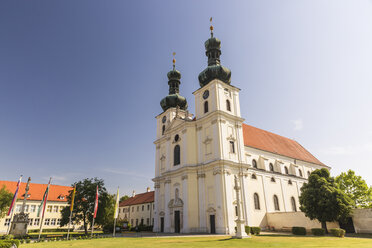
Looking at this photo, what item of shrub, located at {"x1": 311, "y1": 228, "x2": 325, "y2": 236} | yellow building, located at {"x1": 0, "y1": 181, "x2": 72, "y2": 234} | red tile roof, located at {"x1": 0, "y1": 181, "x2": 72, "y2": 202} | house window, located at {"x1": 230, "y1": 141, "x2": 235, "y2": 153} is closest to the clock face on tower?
A: house window, located at {"x1": 230, "y1": 141, "x2": 235, "y2": 153}

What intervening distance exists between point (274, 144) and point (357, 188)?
13947 millimetres

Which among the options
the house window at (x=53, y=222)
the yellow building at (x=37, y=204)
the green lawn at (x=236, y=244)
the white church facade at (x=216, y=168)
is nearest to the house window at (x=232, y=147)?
the white church facade at (x=216, y=168)

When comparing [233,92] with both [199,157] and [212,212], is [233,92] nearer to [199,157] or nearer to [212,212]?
[199,157]

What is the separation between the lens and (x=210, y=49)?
4003 centimetres

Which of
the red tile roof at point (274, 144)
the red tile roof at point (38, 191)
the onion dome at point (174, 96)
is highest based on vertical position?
the onion dome at point (174, 96)

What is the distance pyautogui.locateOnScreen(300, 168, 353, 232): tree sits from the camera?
24.7m

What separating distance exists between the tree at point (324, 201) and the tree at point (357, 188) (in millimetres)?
12477

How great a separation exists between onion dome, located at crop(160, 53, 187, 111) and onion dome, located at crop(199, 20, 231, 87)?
24.0 feet

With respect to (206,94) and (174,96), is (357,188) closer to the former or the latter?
(206,94)

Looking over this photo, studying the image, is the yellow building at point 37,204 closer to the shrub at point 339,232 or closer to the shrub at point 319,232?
the shrub at point 319,232

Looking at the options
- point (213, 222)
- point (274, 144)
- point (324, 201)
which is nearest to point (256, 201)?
point (213, 222)

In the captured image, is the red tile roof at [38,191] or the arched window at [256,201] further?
the red tile roof at [38,191]

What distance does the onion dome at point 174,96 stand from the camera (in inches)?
1748

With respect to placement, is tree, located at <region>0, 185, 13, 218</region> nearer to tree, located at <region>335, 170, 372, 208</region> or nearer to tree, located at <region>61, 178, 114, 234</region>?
tree, located at <region>61, 178, 114, 234</region>
